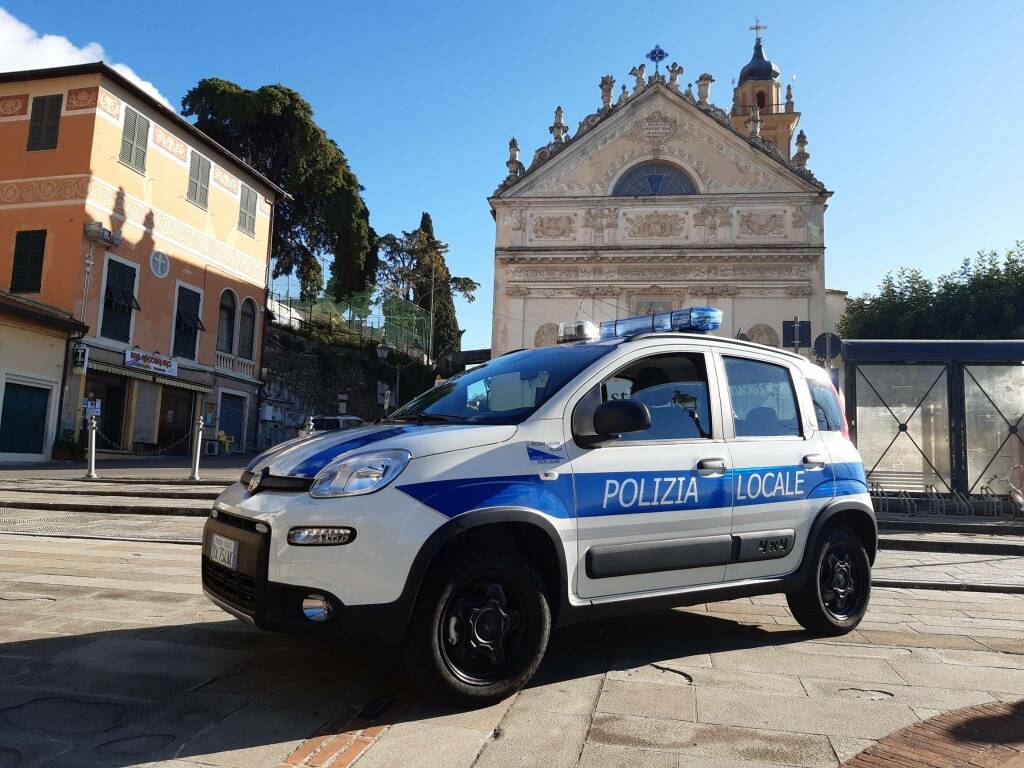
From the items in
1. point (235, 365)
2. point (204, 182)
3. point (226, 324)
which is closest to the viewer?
point (204, 182)

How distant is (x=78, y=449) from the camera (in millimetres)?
21344

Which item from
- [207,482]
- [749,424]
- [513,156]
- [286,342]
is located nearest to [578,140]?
[513,156]

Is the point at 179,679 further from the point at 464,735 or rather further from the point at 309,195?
the point at 309,195

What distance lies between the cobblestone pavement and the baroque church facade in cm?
3465

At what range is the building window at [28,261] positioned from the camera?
2235 centimetres

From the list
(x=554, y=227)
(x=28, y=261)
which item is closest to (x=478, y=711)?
(x=28, y=261)

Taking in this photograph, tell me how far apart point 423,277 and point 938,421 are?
4480 cm

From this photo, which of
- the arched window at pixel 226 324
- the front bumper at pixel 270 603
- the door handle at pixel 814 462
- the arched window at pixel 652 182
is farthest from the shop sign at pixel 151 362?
the arched window at pixel 652 182

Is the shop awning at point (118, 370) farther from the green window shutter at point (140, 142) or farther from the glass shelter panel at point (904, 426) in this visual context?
the glass shelter panel at point (904, 426)

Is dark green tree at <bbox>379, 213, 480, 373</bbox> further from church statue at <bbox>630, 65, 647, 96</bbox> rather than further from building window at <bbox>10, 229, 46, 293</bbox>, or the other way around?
building window at <bbox>10, 229, 46, 293</bbox>

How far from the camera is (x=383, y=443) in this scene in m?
3.30

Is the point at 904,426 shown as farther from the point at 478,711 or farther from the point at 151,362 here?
the point at 151,362

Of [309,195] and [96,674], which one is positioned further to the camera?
[309,195]

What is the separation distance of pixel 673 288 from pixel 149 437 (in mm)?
26394
